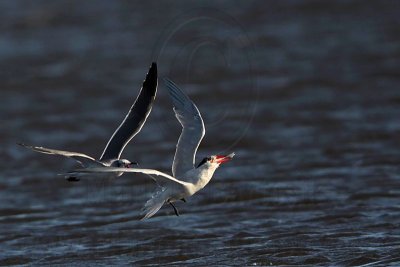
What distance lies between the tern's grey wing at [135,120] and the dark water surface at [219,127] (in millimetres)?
2062

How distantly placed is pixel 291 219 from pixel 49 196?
4.74 meters

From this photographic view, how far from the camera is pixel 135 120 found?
1430 cm

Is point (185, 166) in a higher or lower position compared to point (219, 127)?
lower

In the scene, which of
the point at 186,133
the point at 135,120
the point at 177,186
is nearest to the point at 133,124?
the point at 135,120

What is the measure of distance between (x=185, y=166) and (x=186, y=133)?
0.39 m

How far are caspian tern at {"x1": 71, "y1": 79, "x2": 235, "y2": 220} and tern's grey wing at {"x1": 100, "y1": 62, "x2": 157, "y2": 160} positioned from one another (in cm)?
36

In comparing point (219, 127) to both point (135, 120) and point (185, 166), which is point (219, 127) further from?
point (185, 166)

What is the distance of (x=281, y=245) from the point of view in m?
15.9

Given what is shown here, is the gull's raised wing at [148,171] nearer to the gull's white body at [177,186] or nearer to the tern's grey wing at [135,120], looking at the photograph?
the gull's white body at [177,186]

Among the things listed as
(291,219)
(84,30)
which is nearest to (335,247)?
(291,219)

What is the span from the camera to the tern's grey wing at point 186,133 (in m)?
13.6

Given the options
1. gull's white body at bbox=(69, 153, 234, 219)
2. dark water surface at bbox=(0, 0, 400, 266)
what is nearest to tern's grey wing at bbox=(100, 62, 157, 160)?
gull's white body at bbox=(69, 153, 234, 219)

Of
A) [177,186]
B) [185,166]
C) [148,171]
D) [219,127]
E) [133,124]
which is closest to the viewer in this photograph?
[148,171]

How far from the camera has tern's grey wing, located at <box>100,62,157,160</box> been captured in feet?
46.2
